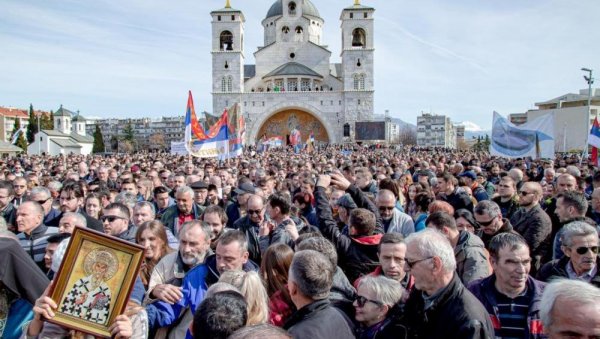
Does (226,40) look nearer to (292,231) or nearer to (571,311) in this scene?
(292,231)

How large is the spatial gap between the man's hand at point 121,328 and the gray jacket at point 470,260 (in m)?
2.51

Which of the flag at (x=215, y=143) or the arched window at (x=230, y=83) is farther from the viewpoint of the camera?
the arched window at (x=230, y=83)

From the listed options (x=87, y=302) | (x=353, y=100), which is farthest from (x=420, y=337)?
(x=353, y=100)

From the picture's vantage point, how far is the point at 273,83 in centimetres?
5984

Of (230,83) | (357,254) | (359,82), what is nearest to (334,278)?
(357,254)

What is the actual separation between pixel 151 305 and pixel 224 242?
27.4 inches

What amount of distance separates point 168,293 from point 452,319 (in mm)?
1783

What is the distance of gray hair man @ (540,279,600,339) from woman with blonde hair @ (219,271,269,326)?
4.75 feet

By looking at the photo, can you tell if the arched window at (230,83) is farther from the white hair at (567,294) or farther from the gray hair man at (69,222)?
the white hair at (567,294)

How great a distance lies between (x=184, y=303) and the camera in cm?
330

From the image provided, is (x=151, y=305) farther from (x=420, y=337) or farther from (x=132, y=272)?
(x=420, y=337)

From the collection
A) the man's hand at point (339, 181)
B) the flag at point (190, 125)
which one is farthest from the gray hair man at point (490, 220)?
the flag at point (190, 125)

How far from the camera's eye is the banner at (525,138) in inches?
546

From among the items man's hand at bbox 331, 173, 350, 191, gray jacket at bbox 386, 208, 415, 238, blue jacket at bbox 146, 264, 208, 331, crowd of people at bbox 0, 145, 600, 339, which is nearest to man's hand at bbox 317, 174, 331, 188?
crowd of people at bbox 0, 145, 600, 339
